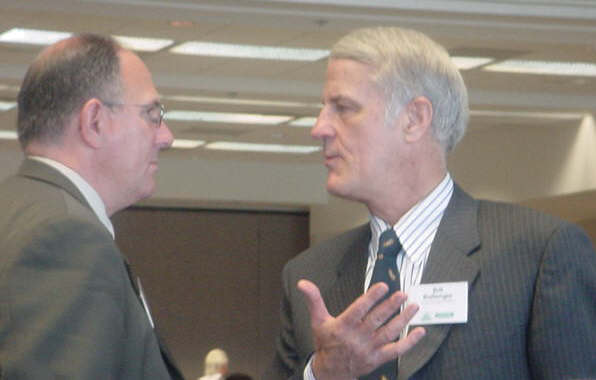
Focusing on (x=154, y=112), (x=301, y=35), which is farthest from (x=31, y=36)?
(x=154, y=112)

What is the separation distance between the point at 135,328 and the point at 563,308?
2.84 ft

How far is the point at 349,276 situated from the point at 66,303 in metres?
0.88

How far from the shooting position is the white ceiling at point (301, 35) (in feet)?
32.4

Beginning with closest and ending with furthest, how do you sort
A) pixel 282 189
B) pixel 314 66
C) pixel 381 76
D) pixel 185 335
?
1. pixel 381 76
2. pixel 314 66
3. pixel 282 189
4. pixel 185 335

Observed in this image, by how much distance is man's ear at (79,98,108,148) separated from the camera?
2553mm

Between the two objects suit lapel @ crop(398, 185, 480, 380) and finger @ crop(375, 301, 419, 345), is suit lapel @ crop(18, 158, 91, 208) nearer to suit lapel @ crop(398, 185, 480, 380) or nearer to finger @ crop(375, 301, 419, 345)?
finger @ crop(375, 301, 419, 345)

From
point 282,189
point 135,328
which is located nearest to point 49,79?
point 135,328

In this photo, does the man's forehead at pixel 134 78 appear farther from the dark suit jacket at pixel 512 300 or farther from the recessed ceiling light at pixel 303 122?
the recessed ceiling light at pixel 303 122

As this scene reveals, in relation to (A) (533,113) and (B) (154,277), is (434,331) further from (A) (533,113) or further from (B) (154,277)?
(B) (154,277)

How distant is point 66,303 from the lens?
2.11 metres

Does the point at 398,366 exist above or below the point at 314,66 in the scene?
above

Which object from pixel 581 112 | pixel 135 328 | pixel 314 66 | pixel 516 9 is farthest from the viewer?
pixel 581 112

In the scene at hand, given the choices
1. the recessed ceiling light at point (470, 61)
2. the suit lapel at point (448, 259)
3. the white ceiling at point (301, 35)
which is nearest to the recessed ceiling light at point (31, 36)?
the white ceiling at point (301, 35)

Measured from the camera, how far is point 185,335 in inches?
926
